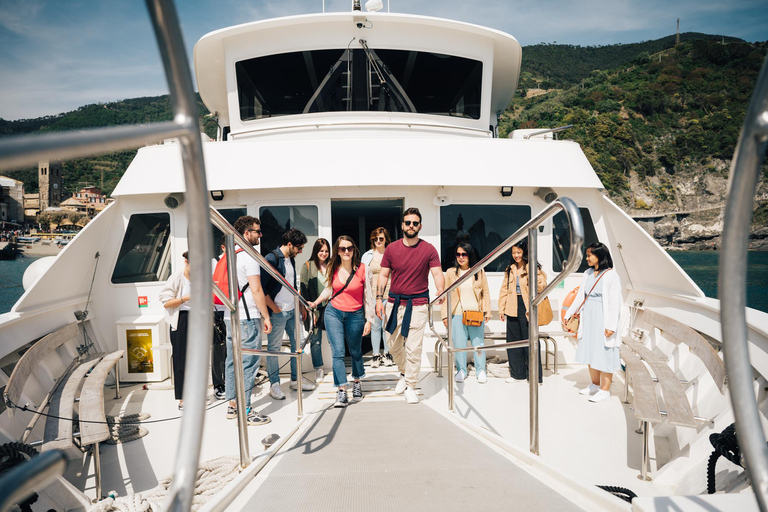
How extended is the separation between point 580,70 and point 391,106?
8593 centimetres

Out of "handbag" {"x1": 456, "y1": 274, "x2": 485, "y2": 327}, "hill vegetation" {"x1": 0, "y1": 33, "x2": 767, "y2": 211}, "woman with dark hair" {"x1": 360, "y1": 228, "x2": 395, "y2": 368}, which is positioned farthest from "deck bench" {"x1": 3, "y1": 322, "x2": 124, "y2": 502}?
"hill vegetation" {"x1": 0, "y1": 33, "x2": 767, "y2": 211}

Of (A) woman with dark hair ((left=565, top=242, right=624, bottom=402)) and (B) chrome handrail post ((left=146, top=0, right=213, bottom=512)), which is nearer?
(B) chrome handrail post ((left=146, top=0, right=213, bottom=512))

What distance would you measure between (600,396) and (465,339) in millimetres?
1279

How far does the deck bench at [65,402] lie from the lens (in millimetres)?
2801

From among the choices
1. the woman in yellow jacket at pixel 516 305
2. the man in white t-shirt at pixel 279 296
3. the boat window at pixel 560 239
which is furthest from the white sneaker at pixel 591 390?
the man in white t-shirt at pixel 279 296

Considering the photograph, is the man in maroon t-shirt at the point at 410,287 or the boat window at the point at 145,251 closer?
the man in maroon t-shirt at the point at 410,287

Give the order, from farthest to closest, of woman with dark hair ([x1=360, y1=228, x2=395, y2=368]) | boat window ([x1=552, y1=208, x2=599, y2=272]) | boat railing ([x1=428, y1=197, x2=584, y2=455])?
1. boat window ([x1=552, y1=208, x2=599, y2=272])
2. woman with dark hair ([x1=360, y1=228, x2=395, y2=368])
3. boat railing ([x1=428, y1=197, x2=584, y2=455])

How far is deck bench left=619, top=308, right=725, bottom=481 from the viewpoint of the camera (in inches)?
111

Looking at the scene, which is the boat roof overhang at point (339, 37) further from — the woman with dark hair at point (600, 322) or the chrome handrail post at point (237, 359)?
the chrome handrail post at point (237, 359)

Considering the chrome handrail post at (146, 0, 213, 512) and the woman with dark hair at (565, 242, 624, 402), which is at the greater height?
→ the chrome handrail post at (146, 0, 213, 512)

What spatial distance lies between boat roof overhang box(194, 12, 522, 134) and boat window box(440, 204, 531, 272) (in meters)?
1.34

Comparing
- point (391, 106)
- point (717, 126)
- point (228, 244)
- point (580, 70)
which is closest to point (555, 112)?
point (717, 126)

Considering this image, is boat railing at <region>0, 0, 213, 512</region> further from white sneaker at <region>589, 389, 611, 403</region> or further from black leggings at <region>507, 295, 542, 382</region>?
black leggings at <region>507, 295, 542, 382</region>

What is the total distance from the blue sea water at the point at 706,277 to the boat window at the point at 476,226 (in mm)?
16400
